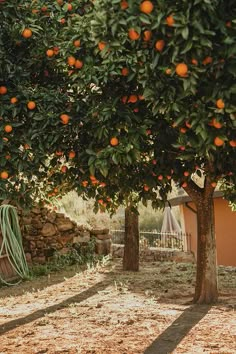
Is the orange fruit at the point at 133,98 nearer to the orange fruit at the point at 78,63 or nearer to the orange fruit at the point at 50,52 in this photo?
the orange fruit at the point at 78,63

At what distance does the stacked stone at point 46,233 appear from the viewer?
44.2 ft

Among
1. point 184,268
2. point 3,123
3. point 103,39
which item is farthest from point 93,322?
point 184,268

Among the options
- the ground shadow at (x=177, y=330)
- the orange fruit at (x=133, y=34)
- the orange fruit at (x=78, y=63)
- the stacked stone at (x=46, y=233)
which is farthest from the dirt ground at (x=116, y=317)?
the orange fruit at (x=133, y=34)

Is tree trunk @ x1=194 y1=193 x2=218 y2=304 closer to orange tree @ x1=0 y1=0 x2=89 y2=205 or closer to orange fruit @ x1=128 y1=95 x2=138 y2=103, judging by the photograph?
orange tree @ x1=0 y1=0 x2=89 y2=205

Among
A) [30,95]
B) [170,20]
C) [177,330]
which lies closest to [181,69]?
[170,20]

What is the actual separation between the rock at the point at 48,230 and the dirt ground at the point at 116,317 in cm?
258

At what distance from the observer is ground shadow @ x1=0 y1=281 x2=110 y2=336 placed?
23.1 ft

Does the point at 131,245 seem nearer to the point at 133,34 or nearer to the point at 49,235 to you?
the point at 49,235

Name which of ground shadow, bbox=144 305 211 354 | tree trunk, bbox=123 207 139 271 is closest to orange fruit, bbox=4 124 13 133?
ground shadow, bbox=144 305 211 354

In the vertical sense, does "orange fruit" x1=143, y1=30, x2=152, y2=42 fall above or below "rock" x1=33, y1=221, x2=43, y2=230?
above

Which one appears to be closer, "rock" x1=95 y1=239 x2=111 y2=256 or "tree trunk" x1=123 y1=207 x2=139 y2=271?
"tree trunk" x1=123 y1=207 x2=139 y2=271

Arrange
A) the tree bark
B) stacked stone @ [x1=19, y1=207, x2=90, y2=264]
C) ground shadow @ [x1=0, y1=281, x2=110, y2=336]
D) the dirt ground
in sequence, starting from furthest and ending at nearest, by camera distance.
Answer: stacked stone @ [x1=19, y1=207, x2=90, y2=264], the tree bark, ground shadow @ [x1=0, y1=281, x2=110, y2=336], the dirt ground

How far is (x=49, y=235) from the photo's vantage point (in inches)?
543

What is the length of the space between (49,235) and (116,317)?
700 centimetres
